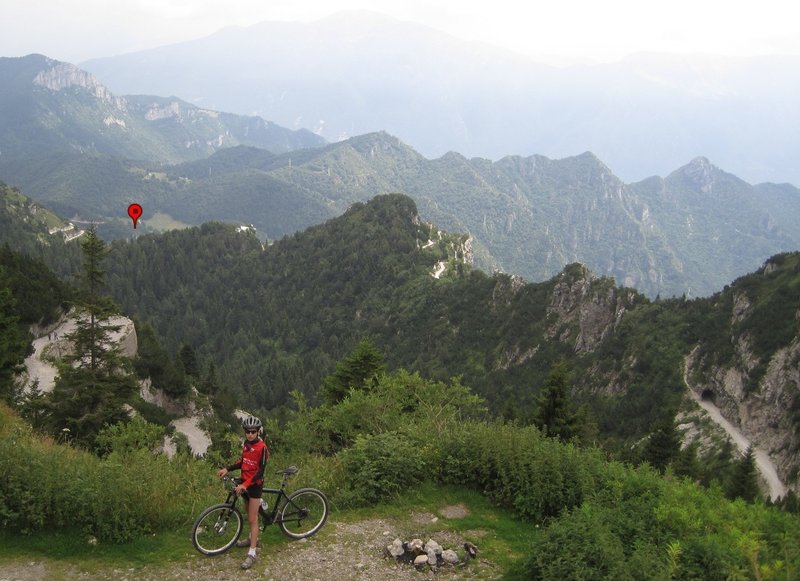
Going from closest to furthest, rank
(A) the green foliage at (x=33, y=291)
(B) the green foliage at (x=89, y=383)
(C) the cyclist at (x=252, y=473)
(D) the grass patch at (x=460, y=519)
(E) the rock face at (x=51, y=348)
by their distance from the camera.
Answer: (C) the cyclist at (x=252, y=473) < (D) the grass patch at (x=460, y=519) < (B) the green foliage at (x=89, y=383) < (E) the rock face at (x=51, y=348) < (A) the green foliage at (x=33, y=291)


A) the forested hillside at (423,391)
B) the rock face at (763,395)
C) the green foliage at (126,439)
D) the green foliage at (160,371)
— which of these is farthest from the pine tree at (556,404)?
the green foliage at (160,371)

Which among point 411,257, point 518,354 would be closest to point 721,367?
point 518,354

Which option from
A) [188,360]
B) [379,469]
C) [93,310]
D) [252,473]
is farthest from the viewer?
[188,360]

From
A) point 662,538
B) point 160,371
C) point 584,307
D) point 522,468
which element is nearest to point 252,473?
point 522,468

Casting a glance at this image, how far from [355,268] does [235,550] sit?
147202 millimetres

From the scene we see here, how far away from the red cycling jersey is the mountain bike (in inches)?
11.7

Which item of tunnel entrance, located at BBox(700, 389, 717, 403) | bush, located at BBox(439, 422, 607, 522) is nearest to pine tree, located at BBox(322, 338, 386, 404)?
bush, located at BBox(439, 422, 607, 522)

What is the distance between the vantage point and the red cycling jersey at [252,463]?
10.2 meters

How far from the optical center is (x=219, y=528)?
1030 centimetres

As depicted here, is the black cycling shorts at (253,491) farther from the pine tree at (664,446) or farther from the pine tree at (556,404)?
the pine tree at (664,446)

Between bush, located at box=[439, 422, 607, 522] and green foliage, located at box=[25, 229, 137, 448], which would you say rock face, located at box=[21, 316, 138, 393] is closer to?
green foliage, located at box=[25, 229, 137, 448]

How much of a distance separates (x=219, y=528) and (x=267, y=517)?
2.92 ft

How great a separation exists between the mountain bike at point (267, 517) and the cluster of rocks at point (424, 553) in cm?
169

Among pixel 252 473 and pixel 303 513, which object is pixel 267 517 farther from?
pixel 252 473
